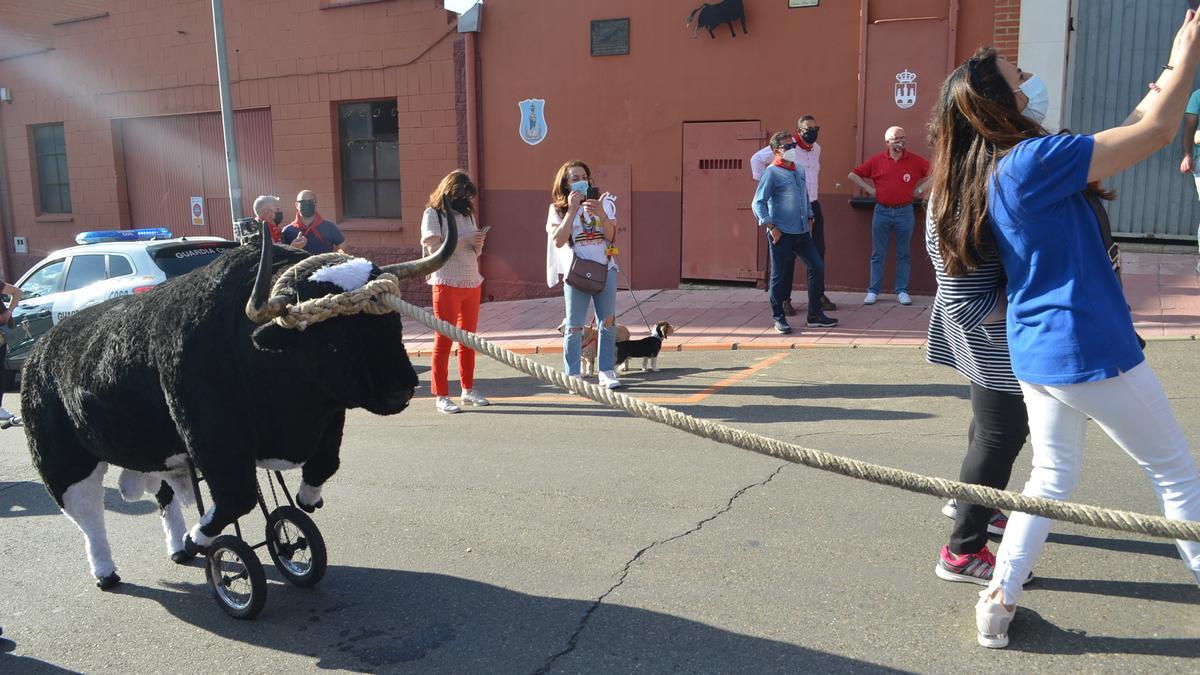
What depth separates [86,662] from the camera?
372 centimetres

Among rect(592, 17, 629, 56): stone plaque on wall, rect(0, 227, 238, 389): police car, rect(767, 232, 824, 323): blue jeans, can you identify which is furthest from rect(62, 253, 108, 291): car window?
rect(592, 17, 629, 56): stone plaque on wall

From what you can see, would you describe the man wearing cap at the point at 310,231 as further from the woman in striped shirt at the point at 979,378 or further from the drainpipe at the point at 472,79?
the woman in striped shirt at the point at 979,378

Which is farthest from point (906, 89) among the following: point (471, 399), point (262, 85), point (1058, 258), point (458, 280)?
→ point (262, 85)

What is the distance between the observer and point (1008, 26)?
10.7 m

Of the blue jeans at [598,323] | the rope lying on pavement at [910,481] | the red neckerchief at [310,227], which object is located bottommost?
the blue jeans at [598,323]

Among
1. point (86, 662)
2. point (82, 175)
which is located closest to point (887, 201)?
point (86, 662)

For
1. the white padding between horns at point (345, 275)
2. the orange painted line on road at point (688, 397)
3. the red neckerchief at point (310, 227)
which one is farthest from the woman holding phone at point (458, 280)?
the white padding between horns at point (345, 275)

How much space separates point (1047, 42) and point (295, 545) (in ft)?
32.6

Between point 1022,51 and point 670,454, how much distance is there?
7501 millimetres

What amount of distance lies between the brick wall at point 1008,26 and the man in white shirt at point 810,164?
2.28 metres

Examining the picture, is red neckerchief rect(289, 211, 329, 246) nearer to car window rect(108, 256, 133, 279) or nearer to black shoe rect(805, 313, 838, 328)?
car window rect(108, 256, 133, 279)

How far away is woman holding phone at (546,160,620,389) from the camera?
761 centimetres

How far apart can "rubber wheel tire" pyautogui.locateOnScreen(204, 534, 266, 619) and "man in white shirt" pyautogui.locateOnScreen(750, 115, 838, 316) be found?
24.4 ft

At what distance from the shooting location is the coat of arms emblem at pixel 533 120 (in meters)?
13.7
